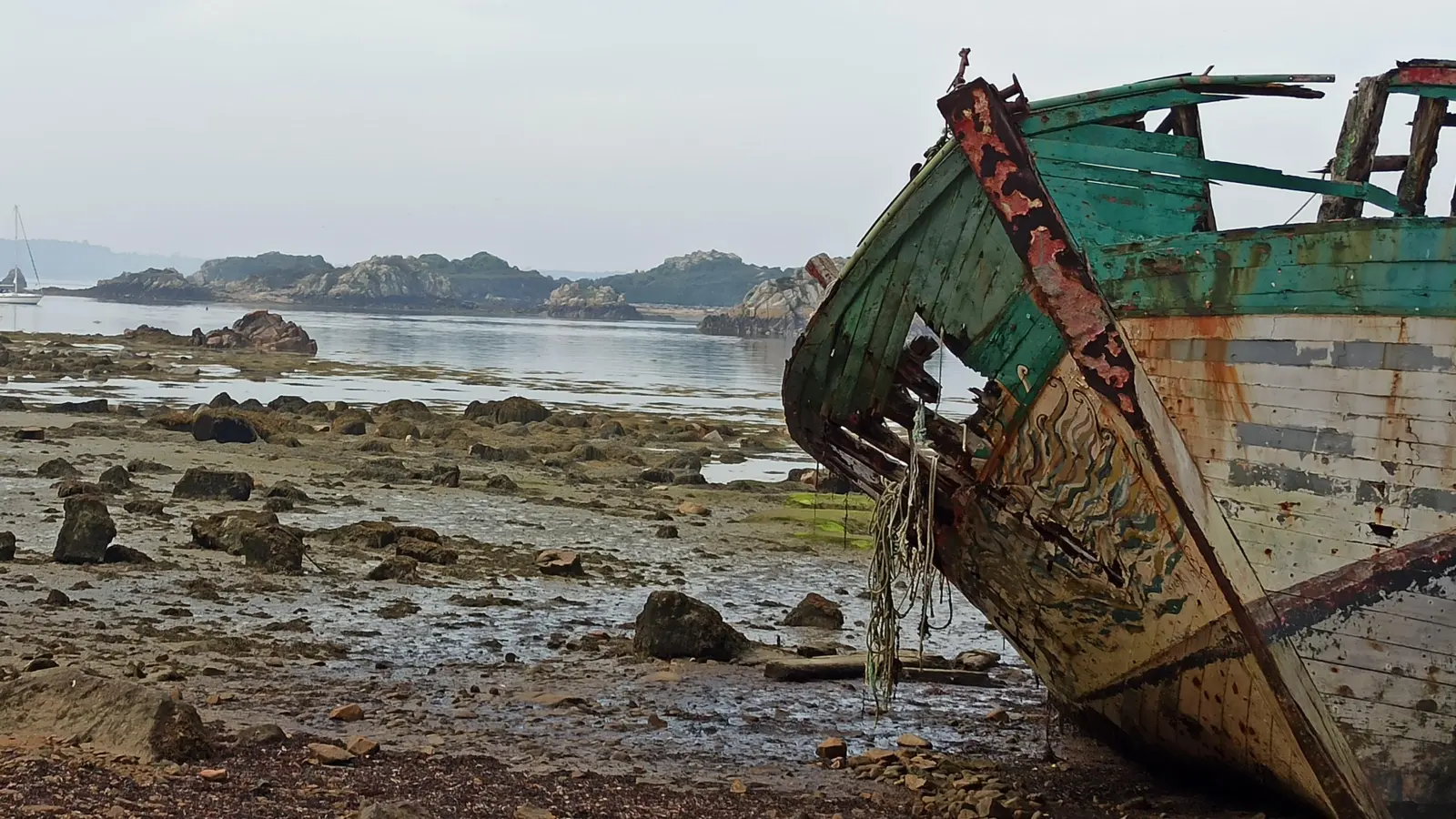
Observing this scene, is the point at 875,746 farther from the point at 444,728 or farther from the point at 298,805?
the point at 298,805

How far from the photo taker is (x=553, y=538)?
568 inches

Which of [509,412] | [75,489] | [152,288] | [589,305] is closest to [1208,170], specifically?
[75,489]

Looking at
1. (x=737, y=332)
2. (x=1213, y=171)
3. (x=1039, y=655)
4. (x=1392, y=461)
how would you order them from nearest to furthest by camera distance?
(x=1392, y=461) → (x=1213, y=171) → (x=1039, y=655) → (x=737, y=332)

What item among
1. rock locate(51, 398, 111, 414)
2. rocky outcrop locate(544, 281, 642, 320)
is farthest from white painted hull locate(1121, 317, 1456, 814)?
rocky outcrop locate(544, 281, 642, 320)

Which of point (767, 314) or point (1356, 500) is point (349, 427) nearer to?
point (1356, 500)

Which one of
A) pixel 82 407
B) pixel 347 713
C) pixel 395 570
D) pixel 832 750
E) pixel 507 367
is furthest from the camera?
pixel 507 367

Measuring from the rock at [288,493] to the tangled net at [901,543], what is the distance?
1030 centimetres

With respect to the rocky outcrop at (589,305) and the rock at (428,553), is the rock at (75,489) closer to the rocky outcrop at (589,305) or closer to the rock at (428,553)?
the rock at (428,553)

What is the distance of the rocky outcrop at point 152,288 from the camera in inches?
5468

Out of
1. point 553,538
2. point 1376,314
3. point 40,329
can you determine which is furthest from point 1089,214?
point 40,329

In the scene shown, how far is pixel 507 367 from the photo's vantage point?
163 ft

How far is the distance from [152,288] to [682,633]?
5785 inches

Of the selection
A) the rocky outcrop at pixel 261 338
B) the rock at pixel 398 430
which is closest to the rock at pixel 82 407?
the rock at pixel 398 430

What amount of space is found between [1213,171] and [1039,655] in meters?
2.74
